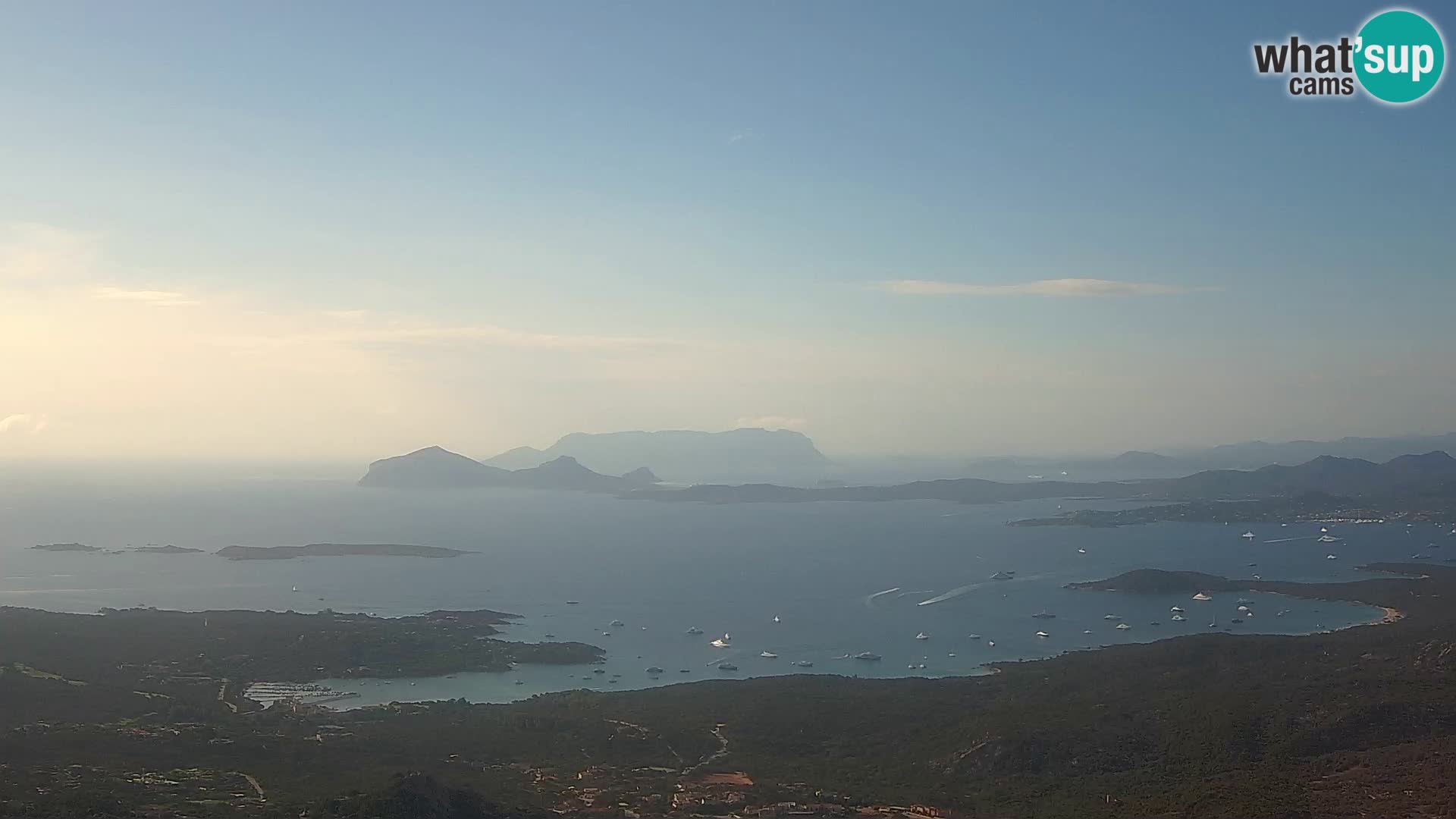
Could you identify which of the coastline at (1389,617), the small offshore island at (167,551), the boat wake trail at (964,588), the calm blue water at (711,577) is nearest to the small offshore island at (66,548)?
the calm blue water at (711,577)

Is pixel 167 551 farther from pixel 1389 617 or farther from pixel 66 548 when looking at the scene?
pixel 1389 617

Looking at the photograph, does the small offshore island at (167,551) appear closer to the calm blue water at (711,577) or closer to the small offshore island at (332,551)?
the calm blue water at (711,577)

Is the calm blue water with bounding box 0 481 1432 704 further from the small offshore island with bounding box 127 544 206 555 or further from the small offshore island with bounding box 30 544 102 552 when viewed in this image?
the small offshore island with bounding box 30 544 102 552

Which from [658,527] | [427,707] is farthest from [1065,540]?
[427,707]

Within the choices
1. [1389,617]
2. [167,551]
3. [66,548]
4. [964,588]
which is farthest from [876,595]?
[66,548]

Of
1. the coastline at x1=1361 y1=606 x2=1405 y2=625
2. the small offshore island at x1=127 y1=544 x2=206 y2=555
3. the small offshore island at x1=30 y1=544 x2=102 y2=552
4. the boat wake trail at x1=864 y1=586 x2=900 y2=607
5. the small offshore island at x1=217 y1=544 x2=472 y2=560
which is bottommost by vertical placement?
the boat wake trail at x1=864 y1=586 x2=900 y2=607

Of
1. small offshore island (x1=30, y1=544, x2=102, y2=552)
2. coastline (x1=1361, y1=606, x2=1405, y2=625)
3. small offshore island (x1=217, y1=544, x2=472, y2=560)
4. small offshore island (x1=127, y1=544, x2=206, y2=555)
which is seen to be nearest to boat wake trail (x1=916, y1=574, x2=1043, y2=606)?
coastline (x1=1361, y1=606, x2=1405, y2=625)
